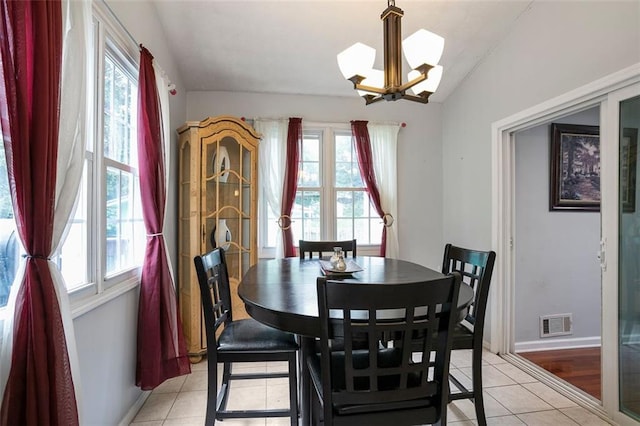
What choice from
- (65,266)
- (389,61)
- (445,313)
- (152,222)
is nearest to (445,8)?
(389,61)

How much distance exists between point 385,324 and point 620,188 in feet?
6.05

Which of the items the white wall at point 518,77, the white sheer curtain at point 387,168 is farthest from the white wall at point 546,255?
the white sheer curtain at point 387,168

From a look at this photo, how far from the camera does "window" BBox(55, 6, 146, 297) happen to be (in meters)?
1.57

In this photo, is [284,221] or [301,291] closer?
[301,291]

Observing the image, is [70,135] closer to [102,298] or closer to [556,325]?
[102,298]

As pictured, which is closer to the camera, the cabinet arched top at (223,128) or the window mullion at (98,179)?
the window mullion at (98,179)

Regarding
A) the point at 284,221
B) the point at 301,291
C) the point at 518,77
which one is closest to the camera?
the point at 301,291

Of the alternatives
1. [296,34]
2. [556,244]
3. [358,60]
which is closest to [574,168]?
[556,244]

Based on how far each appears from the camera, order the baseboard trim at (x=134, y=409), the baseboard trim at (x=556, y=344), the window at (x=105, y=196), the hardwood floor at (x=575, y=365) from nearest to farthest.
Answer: the window at (x=105, y=196) → the baseboard trim at (x=134, y=409) → the hardwood floor at (x=575, y=365) → the baseboard trim at (x=556, y=344)

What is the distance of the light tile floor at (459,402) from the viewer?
1973 mm

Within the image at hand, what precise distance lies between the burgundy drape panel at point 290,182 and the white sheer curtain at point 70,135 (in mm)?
2141

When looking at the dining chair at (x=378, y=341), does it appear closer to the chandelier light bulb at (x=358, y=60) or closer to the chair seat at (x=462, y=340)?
the chair seat at (x=462, y=340)

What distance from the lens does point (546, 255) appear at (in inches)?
121

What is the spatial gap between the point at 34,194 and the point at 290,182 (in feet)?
8.01
